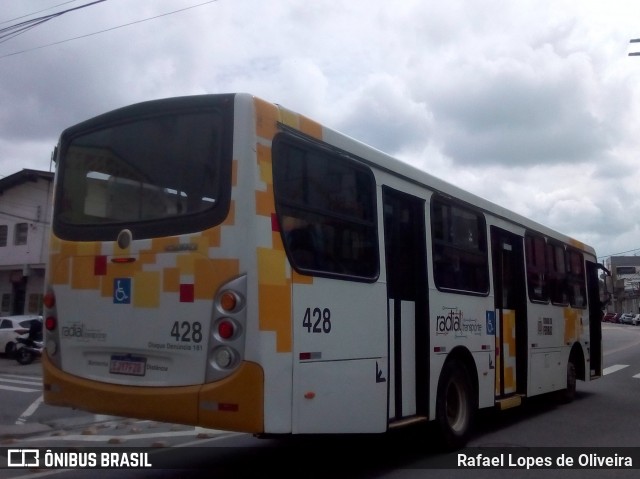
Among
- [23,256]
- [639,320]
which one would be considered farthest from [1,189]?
[639,320]

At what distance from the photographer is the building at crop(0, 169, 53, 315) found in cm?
3825

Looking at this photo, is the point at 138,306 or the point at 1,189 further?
the point at 1,189

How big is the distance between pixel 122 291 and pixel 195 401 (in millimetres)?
1278

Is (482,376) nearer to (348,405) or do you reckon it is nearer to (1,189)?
(348,405)

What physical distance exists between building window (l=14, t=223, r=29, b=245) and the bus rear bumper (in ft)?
115

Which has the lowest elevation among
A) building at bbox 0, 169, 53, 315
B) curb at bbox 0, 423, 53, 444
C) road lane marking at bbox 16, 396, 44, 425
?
curb at bbox 0, 423, 53, 444

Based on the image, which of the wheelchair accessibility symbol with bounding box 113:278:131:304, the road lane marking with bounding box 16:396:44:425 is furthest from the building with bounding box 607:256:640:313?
the wheelchair accessibility symbol with bounding box 113:278:131:304

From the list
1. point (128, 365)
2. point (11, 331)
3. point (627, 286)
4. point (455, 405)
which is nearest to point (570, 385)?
point (455, 405)

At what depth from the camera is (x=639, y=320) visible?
84438 mm

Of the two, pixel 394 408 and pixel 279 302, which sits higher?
pixel 279 302

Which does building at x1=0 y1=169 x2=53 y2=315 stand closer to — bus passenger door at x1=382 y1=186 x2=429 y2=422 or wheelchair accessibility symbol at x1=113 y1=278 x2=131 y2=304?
bus passenger door at x1=382 y1=186 x2=429 y2=422

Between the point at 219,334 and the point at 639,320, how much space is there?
284 ft

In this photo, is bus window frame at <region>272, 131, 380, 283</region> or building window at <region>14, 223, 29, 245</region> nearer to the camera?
bus window frame at <region>272, 131, 380, 283</region>

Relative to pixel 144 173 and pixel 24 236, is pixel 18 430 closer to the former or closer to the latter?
pixel 144 173
